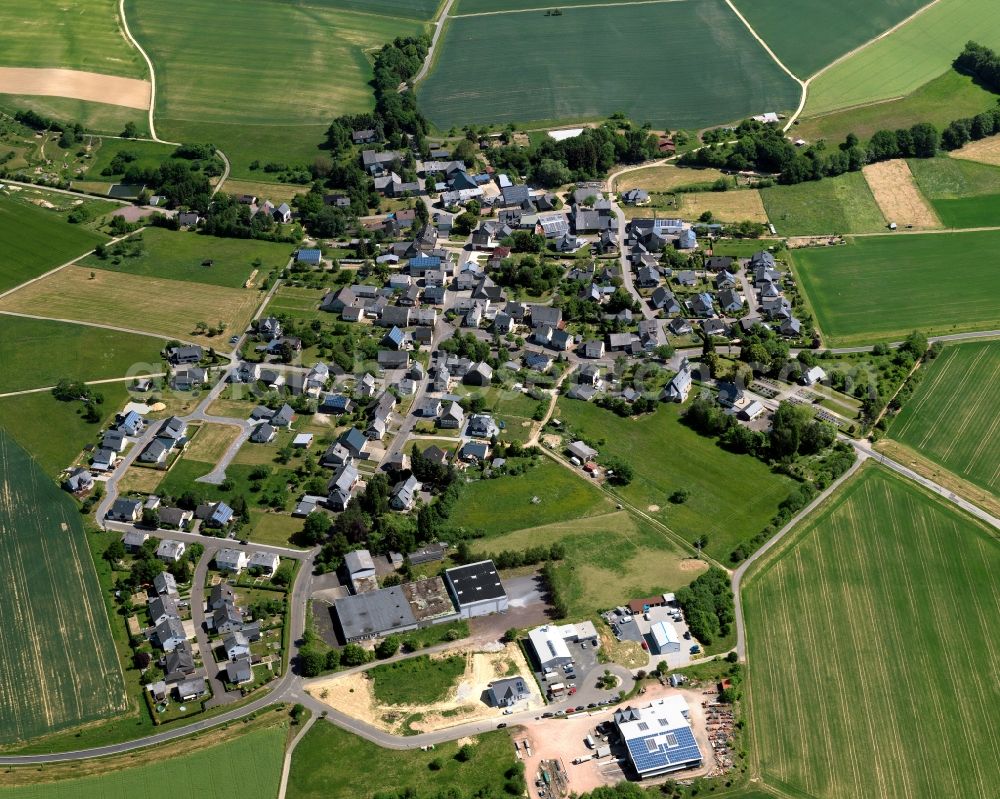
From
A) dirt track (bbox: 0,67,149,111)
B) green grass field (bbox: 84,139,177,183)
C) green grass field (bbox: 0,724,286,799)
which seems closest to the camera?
green grass field (bbox: 0,724,286,799)

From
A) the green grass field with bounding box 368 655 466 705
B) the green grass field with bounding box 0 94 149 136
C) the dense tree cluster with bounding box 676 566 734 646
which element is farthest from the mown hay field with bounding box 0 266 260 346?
the dense tree cluster with bounding box 676 566 734 646

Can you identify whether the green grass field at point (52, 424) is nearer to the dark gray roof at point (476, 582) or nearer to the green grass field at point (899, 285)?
the dark gray roof at point (476, 582)

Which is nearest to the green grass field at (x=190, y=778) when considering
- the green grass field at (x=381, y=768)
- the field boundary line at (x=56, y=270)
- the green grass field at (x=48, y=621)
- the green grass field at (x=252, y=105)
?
the green grass field at (x=381, y=768)

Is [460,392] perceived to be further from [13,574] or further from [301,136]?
[301,136]

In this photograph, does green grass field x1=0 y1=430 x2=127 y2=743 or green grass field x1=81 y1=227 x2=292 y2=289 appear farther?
green grass field x1=81 y1=227 x2=292 y2=289

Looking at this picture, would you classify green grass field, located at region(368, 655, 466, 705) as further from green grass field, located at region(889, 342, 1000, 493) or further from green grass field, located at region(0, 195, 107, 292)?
green grass field, located at region(0, 195, 107, 292)

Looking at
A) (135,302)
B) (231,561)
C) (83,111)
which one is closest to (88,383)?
(135,302)

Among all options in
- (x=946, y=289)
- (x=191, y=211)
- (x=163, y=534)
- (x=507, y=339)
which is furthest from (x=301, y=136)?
(x=946, y=289)
